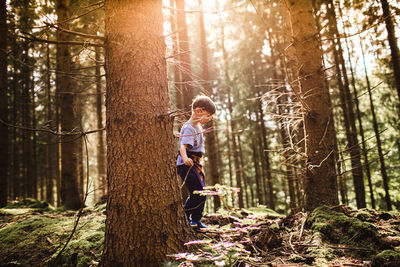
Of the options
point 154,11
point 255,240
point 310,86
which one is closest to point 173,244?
point 255,240

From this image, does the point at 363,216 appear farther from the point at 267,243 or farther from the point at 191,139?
the point at 191,139

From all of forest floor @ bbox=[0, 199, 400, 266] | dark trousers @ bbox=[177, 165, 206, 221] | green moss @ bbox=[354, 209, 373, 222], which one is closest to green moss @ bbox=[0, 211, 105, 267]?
forest floor @ bbox=[0, 199, 400, 266]

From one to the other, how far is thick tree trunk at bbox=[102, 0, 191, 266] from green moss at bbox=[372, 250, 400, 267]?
6.16 feet

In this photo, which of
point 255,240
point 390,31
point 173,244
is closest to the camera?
point 173,244

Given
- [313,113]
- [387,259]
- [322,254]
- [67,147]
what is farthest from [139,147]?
[67,147]

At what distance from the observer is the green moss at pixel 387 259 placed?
1969 mm

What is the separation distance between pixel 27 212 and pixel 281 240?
624cm

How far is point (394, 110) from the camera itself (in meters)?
12.0

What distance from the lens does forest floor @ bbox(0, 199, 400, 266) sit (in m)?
2.21

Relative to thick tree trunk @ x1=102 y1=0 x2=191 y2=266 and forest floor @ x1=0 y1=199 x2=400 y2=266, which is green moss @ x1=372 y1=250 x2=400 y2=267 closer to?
forest floor @ x1=0 y1=199 x2=400 y2=266

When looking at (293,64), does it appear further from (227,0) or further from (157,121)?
(227,0)

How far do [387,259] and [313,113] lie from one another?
234 cm

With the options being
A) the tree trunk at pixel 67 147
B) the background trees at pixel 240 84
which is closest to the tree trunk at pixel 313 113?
the background trees at pixel 240 84

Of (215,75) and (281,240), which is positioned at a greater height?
(215,75)
